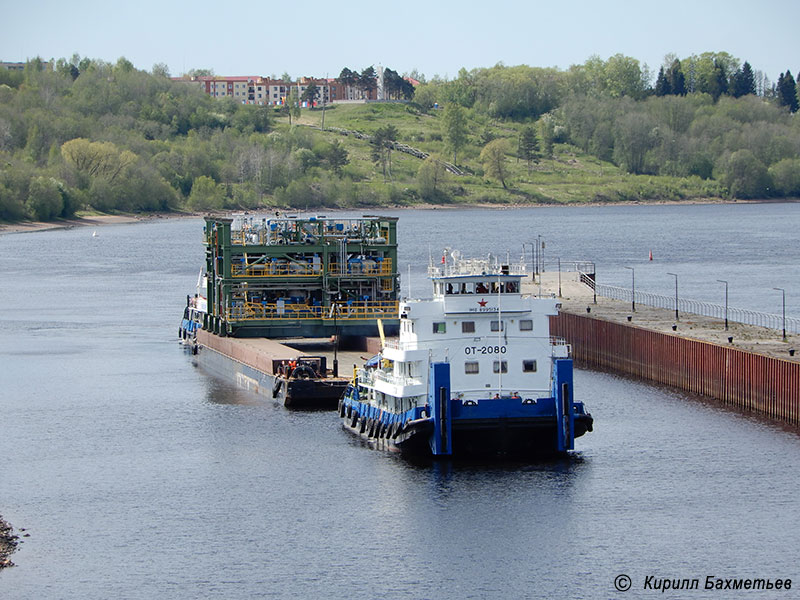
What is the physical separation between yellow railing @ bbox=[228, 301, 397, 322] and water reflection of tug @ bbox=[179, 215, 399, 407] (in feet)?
0.18

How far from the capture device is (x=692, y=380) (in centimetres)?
7062

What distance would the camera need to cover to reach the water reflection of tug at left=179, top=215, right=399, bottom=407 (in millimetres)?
77750

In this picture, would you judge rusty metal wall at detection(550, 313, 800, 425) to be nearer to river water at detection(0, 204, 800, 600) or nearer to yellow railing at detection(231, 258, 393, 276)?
river water at detection(0, 204, 800, 600)

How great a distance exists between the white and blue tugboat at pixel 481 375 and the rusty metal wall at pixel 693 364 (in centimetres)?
1223

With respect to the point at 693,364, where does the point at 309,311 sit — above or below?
above

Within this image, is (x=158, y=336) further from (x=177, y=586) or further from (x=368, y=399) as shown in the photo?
(x=177, y=586)

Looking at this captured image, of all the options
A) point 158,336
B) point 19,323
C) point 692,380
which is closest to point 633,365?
point 692,380

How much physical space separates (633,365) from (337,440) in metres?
24.2

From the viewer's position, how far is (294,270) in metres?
79.5

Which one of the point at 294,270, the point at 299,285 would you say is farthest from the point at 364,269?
the point at 294,270

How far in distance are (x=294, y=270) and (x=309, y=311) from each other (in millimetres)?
2677

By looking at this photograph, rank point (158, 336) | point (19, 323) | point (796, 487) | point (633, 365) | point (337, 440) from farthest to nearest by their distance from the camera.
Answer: point (19, 323) < point (158, 336) < point (633, 365) < point (337, 440) < point (796, 487)

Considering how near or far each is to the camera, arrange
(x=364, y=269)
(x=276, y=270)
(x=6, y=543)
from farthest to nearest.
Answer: (x=364, y=269) < (x=276, y=270) < (x=6, y=543)

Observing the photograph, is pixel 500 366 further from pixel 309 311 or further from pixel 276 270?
pixel 276 270
